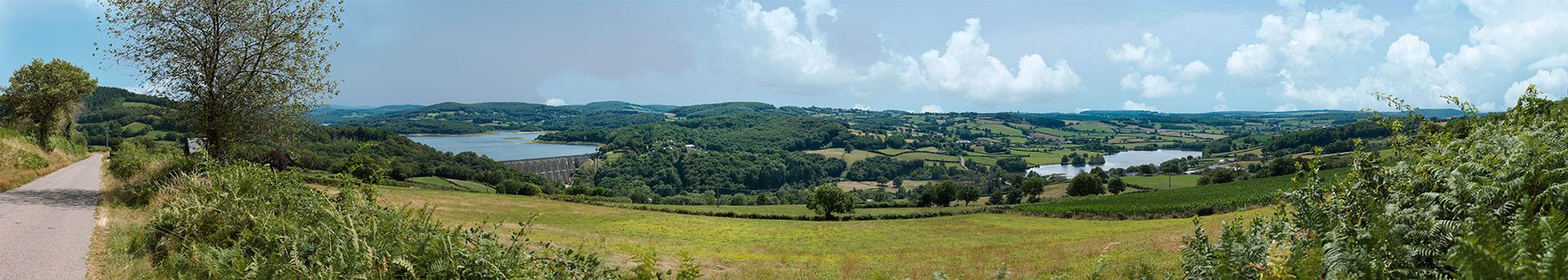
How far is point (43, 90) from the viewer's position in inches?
1045

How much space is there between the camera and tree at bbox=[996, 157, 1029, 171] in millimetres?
158625

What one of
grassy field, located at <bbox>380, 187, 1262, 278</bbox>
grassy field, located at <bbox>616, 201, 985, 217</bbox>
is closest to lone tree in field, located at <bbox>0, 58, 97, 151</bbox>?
grassy field, located at <bbox>380, 187, 1262, 278</bbox>

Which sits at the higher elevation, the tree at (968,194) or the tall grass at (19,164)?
the tall grass at (19,164)

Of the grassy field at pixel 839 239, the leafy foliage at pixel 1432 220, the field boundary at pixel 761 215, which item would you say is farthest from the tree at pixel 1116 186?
the leafy foliage at pixel 1432 220

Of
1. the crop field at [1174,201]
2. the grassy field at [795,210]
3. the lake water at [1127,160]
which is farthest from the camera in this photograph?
the lake water at [1127,160]

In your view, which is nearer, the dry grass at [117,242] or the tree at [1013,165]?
the dry grass at [117,242]

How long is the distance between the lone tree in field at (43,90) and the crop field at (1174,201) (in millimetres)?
61871

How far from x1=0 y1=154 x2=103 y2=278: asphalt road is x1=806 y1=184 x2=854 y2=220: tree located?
158 ft

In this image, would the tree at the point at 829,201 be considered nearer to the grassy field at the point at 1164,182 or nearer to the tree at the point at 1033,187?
the tree at the point at 1033,187

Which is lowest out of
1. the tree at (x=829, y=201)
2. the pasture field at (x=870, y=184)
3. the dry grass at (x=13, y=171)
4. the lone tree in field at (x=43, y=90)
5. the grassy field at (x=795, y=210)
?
the pasture field at (x=870, y=184)

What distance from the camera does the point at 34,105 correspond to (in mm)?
26859

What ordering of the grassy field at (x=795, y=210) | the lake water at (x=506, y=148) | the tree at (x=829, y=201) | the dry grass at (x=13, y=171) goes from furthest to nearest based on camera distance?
1. the lake water at (x=506, y=148)
2. the grassy field at (x=795, y=210)
3. the tree at (x=829, y=201)
4. the dry grass at (x=13, y=171)

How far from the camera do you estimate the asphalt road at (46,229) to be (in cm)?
651

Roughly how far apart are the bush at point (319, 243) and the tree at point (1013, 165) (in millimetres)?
161989
